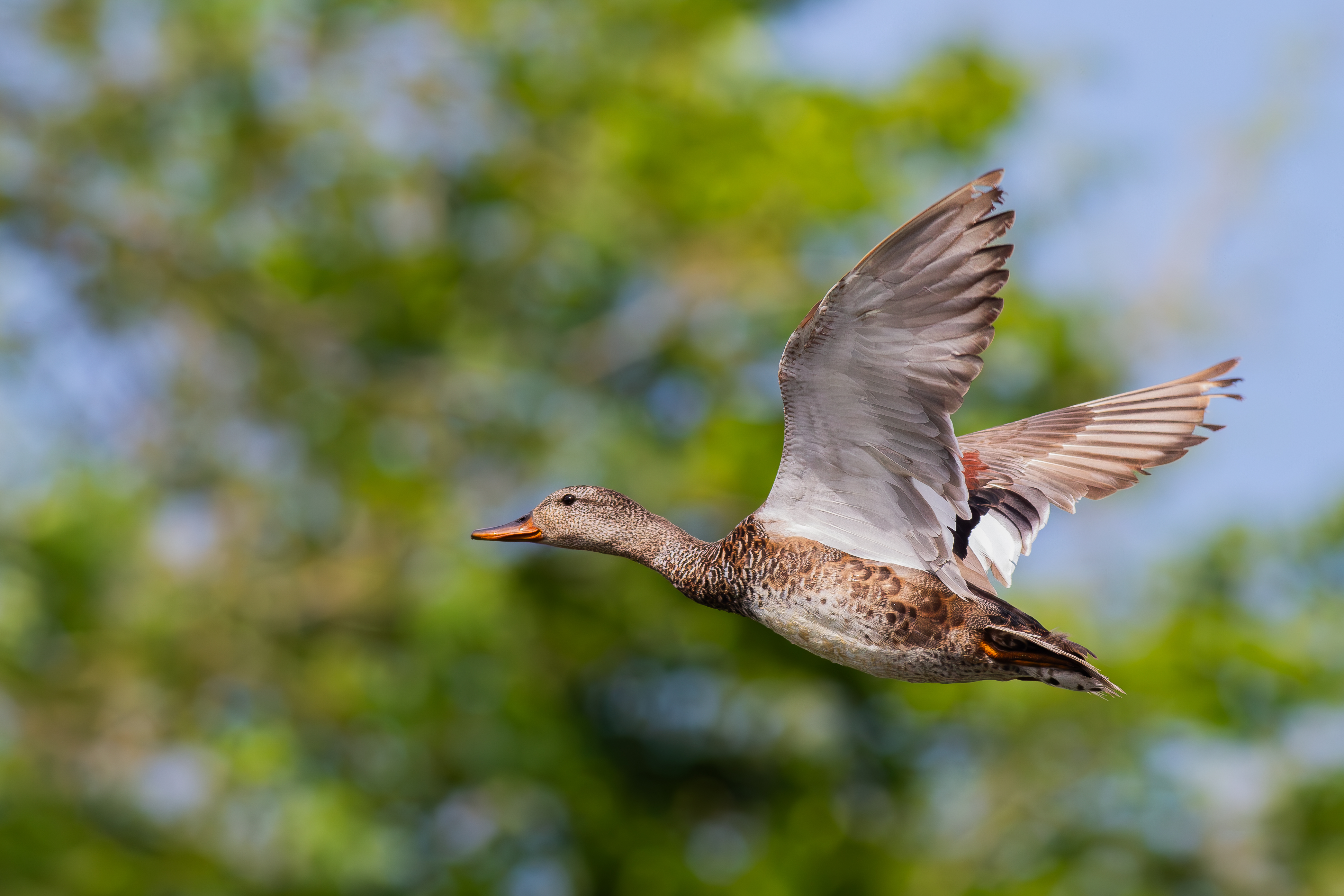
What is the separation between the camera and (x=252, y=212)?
51.4 ft

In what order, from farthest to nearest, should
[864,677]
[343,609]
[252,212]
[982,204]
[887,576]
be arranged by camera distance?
[252,212], [343,609], [864,677], [887,576], [982,204]

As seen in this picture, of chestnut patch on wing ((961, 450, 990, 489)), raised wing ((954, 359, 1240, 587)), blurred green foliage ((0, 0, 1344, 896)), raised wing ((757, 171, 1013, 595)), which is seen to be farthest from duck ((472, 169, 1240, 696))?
blurred green foliage ((0, 0, 1344, 896))

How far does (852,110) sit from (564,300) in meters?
3.40

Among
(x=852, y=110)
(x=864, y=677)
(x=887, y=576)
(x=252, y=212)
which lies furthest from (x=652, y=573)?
(x=887, y=576)

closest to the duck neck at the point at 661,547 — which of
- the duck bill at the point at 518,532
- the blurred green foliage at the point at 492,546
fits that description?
the duck bill at the point at 518,532

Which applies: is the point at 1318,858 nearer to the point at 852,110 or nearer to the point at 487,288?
the point at 852,110

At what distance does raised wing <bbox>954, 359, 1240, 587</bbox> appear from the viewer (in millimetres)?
2617

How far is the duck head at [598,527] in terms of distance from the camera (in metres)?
2.31

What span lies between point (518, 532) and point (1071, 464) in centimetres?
120

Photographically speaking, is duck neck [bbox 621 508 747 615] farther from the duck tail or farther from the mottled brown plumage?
the duck tail

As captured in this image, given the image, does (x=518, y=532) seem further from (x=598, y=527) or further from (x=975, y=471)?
(x=975, y=471)

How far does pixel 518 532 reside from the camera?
2322mm

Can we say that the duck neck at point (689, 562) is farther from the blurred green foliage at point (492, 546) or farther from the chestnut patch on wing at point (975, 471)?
the blurred green foliage at point (492, 546)

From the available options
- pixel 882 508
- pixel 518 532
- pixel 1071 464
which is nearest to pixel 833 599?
pixel 882 508
